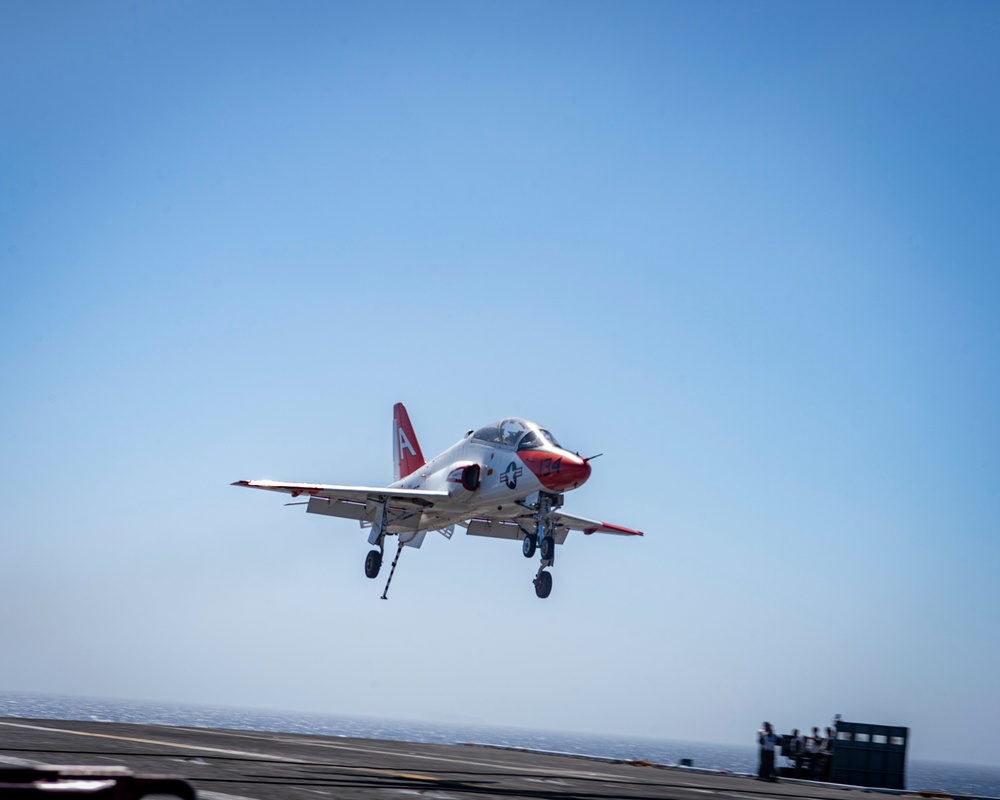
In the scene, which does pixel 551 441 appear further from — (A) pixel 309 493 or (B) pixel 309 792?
(B) pixel 309 792

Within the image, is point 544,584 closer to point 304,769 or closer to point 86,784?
point 304,769

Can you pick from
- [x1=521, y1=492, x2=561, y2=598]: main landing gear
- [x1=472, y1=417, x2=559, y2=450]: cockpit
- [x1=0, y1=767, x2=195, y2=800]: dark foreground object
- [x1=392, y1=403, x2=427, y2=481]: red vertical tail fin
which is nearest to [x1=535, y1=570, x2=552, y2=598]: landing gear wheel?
[x1=521, y1=492, x2=561, y2=598]: main landing gear

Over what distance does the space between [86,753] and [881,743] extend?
72.9 ft

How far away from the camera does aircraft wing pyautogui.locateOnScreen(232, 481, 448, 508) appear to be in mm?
33656

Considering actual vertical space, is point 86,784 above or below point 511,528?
below

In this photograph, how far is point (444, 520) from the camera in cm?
3644

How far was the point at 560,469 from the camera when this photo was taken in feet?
95.5

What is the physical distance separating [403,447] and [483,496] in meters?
13.5

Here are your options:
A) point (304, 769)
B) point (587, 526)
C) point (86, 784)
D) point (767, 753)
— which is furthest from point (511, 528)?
point (86, 784)

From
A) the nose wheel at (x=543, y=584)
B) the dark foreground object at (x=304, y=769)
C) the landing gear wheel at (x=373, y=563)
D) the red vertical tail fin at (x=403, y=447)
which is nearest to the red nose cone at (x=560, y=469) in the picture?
the nose wheel at (x=543, y=584)

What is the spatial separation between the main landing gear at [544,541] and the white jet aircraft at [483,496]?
31mm

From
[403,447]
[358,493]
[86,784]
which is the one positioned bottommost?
[86,784]

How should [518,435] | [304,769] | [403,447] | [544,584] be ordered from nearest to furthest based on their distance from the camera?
[304,769], [544,584], [518,435], [403,447]

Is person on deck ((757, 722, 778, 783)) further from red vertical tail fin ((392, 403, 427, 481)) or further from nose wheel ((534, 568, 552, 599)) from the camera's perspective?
red vertical tail fin ((392, 403, 427, 481))
